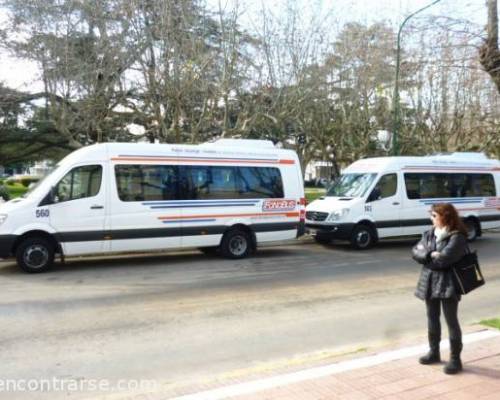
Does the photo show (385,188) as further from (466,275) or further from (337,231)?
(466,275)

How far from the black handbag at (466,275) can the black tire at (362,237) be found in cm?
839

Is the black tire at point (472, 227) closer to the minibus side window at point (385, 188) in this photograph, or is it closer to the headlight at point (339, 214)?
the minibus side window at point (385, 188)

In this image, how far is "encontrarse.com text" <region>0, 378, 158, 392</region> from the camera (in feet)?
13.8

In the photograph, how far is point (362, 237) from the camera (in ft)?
42.1

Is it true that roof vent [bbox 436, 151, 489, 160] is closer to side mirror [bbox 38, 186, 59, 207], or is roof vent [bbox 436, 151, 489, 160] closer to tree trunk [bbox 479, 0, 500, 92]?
tree trunk [bbox 479, 0, 500, 92]

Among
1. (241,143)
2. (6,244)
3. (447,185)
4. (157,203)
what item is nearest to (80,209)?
(6,244)

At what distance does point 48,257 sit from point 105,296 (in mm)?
2378

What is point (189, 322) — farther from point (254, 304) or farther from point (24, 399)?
point (24, 399)

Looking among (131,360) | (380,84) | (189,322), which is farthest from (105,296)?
(380,84)

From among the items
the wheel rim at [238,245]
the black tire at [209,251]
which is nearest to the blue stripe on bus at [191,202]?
the wheel rim at [238,245]

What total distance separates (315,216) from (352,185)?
1.39 metres

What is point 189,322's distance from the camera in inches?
243

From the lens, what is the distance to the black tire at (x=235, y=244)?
11.0 metres

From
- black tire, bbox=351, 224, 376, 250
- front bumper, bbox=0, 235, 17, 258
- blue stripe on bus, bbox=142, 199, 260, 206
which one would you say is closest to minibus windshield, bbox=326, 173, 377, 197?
black tire, bbox=351, 224, 376, 250
